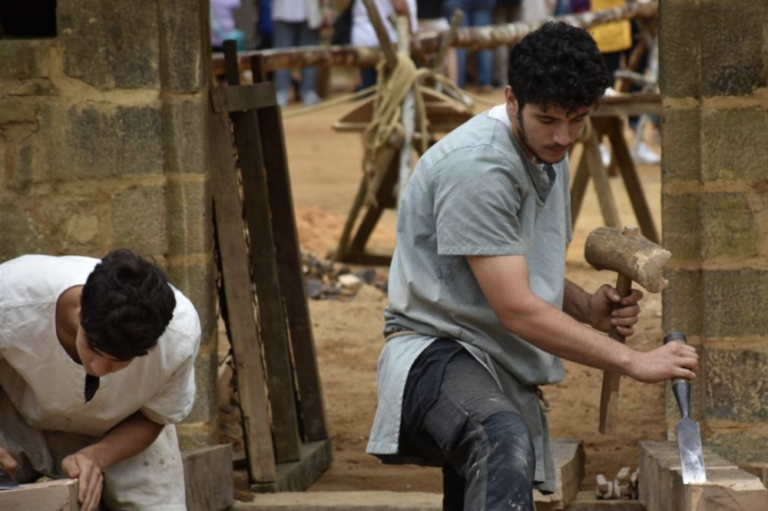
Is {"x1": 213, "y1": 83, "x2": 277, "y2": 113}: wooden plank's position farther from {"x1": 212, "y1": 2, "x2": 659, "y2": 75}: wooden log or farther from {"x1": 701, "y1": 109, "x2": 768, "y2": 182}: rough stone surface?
{"x1": 212, "y1": 2, "x2": 659, "y2": 75}: wooden log

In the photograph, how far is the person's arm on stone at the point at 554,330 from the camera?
11.2 feet

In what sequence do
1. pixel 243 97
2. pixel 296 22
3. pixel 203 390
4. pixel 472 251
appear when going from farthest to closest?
1. pixel 296 22
2. pixel 243 97
3. pixel 203 390
4. pixel 472 251

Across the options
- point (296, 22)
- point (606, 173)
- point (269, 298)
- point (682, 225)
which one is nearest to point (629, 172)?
point (606, 173)

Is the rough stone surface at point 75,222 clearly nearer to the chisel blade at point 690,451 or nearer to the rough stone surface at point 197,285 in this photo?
the rough stone surface at point 197,285

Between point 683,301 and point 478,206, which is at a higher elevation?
point 478,206

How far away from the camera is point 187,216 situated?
4.63 metres

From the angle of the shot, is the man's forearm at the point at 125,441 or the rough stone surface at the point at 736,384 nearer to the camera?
the man's forearm at the point at 125,441

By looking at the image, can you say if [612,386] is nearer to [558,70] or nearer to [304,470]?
[558,70]

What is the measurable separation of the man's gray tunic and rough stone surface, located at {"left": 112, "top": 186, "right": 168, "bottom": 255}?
3.76ft

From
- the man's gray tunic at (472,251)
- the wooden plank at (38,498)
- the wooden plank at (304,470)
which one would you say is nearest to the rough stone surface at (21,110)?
the wooden plank at (38,498)

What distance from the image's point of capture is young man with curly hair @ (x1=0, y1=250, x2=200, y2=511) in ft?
11.0

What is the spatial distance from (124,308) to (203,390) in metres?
1.48

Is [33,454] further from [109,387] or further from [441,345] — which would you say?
[441,345]

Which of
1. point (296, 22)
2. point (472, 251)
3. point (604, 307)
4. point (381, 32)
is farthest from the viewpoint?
point (296, 22)
